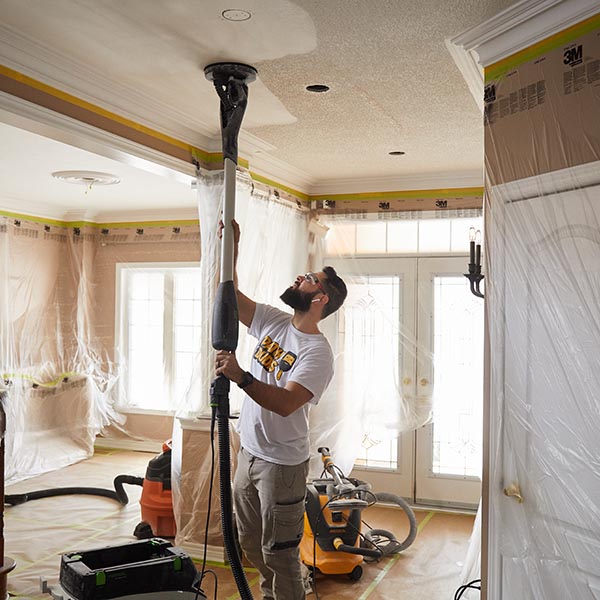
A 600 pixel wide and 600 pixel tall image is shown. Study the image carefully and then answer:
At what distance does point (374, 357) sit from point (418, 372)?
1.26 feet

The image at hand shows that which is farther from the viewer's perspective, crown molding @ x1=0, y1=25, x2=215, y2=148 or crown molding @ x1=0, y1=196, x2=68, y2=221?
crown molding @ x1=0, y1=196, x2=68, y2=221

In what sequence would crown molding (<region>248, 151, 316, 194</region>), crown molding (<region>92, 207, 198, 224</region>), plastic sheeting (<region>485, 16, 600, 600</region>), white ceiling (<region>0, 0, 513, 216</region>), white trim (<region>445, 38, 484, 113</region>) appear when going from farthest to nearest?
1. crown molding (<region>92, 207, 198, 224</region>)
2. crown molding (<region>248, 151, 316, 194</region>)
3. white trim (<region>445, 38, 484, 113</region>)
4. white ceiling (<region>0, 0, 513, 216</region>)
5. plastic sheeting (<region>485, 16, 600, 600</region>)

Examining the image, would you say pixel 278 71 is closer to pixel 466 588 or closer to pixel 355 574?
pixel 466 588

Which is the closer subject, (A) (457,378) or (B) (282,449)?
(B) (282,449)

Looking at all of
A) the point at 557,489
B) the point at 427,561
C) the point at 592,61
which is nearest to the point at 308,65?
the point at 592,61

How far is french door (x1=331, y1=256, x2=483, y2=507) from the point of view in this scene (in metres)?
4.88

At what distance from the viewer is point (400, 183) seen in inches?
196

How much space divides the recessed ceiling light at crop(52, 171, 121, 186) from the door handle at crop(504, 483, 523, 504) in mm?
3986

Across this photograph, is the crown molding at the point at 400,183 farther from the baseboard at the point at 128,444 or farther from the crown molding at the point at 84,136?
the baseboard at the point at 128,444

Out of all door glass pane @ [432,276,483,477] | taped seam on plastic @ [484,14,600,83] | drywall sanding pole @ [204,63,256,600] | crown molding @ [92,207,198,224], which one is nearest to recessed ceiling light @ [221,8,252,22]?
drywall sanding pole @ [204,63,256,600]

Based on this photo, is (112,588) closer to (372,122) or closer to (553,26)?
(553,26)

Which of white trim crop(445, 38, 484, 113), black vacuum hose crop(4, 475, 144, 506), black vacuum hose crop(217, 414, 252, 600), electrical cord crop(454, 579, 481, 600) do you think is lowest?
black vacuum hose crop(4, 475, 144, 506)

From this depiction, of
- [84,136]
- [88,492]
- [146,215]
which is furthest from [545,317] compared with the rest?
[146,215]

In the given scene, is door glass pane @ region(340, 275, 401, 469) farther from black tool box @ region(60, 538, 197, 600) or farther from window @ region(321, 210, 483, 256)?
black tool box @ region(60, 538, 197, 600)
